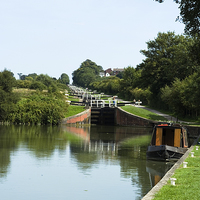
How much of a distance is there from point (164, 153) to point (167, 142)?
2869 millimetres

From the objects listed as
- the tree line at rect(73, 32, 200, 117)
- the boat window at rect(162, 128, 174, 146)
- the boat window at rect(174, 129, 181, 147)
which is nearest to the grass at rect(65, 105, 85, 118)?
the tree line at rect(73, 32, 200, 117)

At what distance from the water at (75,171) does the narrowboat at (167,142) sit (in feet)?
2.17

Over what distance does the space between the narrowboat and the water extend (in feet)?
2.17

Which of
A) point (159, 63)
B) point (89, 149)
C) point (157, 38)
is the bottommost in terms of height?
point (89, 149)

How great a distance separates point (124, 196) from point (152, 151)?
879cm

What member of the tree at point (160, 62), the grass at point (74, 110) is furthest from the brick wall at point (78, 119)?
the tree at point (160, 62)

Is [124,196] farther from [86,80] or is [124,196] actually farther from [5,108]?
[86,80]

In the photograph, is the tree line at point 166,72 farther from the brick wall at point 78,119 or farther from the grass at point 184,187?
the grass at point 184,187

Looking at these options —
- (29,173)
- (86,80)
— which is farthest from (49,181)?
(86,80)

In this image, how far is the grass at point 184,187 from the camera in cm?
1096

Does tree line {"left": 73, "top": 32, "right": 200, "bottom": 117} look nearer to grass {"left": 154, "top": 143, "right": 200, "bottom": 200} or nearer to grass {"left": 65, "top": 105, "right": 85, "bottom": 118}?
grass {"left": 65, "top": 105, "right": 85, "bottom": 118}

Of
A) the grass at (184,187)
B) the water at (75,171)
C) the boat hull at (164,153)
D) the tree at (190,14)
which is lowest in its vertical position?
the water at (75,171)

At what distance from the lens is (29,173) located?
1903 centimetres

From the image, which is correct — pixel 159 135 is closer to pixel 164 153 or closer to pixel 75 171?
pixel 164 153
